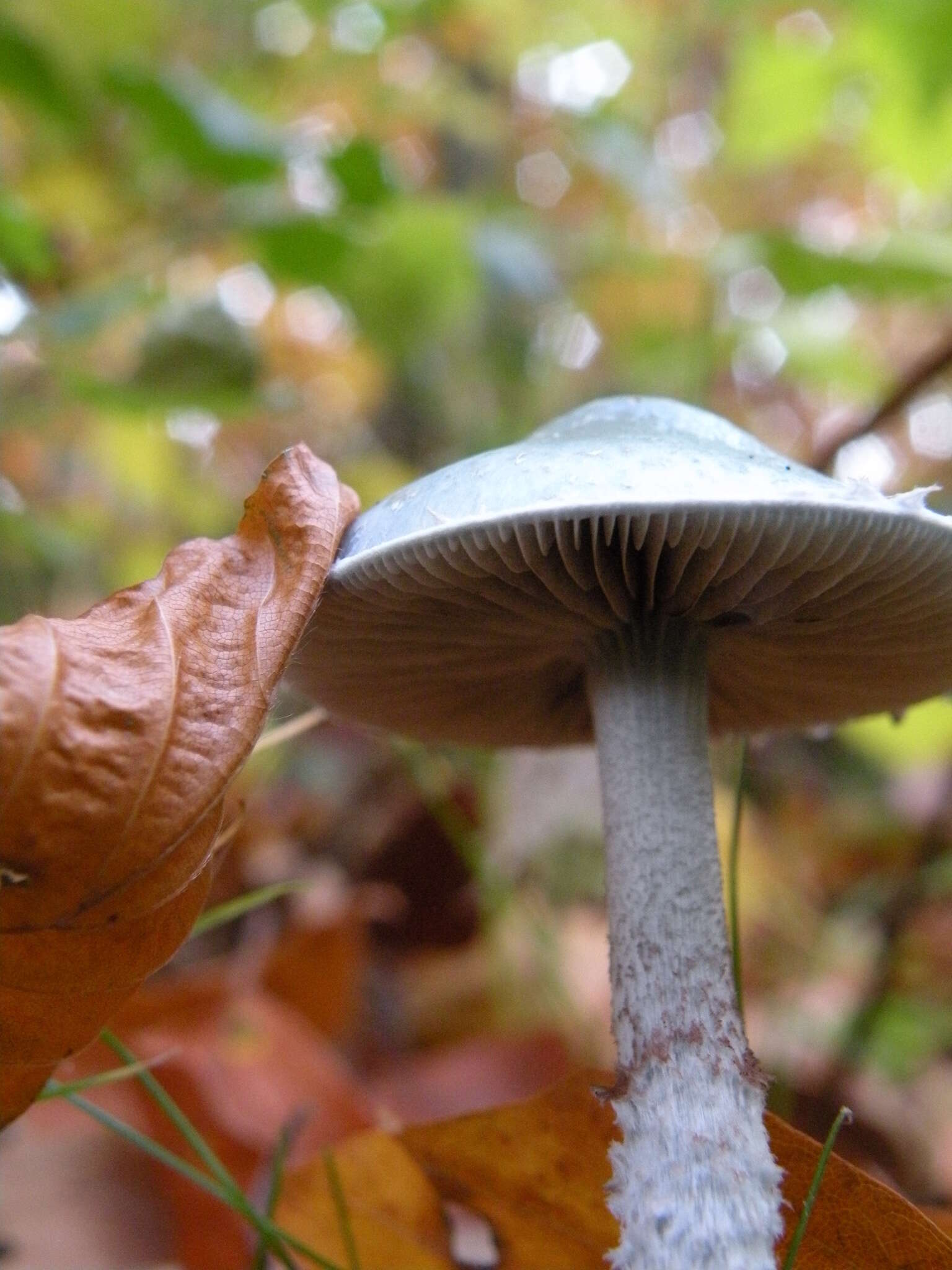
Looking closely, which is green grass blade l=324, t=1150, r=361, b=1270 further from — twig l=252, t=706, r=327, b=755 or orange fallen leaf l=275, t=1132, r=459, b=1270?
twig l=252, t=706, r=327, b=755

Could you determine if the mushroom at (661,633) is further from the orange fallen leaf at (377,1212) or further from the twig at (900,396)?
the twig at (900,396)

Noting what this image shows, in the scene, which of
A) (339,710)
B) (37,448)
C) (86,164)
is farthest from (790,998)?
(37,448)

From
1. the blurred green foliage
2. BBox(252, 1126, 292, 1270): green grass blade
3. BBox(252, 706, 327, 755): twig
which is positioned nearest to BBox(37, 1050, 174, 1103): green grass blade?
BBox(252, 1126, 292, 1270): green grass blade

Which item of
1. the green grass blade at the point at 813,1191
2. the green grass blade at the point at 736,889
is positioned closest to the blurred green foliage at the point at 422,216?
the green grass blade at the point at 736,889

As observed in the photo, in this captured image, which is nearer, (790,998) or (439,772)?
(790,998)

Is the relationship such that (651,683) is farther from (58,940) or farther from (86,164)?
(86,164)

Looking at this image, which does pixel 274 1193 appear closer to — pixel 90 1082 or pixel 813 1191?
pixel 90 1082

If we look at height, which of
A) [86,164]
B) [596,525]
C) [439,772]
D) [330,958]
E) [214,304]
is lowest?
[330,958]
